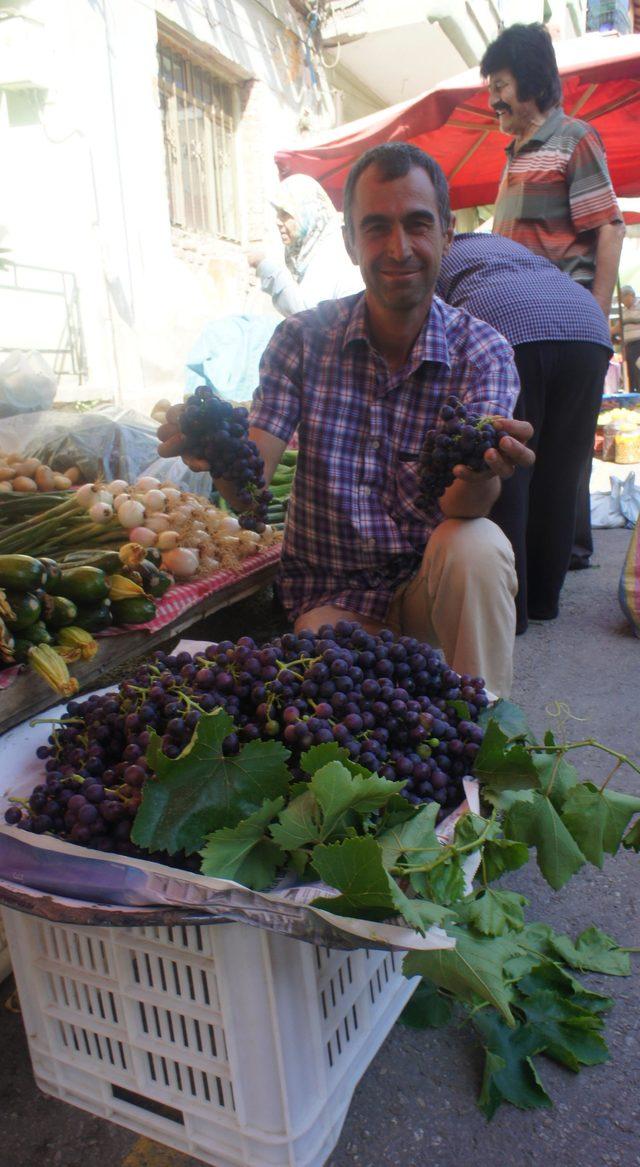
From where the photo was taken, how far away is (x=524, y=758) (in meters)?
1.22

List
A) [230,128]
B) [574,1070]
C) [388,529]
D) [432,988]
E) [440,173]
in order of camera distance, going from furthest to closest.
Answer: 1. [230,128]
2. [388,529]
3. [440,173]
4. [432,988]
5. [574,1070]

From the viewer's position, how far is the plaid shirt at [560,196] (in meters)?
3.57

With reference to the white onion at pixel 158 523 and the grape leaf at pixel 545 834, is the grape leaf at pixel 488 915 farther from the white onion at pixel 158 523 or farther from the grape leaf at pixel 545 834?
the white onion at pixel 158 523

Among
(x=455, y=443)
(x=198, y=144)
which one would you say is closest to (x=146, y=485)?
(x=455, y=443)

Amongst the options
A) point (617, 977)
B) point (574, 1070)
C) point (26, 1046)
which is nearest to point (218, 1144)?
point (26, 1046)

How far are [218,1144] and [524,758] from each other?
0.72 metres

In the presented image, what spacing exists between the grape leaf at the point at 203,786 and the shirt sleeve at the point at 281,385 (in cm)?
139

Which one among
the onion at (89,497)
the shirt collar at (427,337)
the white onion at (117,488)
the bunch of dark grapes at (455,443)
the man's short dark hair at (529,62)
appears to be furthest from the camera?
the man's short dark hair at (529,62)

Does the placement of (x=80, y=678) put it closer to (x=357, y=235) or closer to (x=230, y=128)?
(x=357, y=235)

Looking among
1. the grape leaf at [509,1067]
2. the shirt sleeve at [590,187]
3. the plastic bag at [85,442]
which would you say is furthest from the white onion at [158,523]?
the shirt sleeve at [590,187]

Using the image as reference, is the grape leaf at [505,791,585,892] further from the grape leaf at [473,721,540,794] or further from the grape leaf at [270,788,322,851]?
the grape leaf at [270,788,322,851]

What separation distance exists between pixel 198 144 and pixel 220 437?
6.57 m

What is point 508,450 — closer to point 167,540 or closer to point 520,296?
point 167,540

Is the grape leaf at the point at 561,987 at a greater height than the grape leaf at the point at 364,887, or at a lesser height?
lesser
